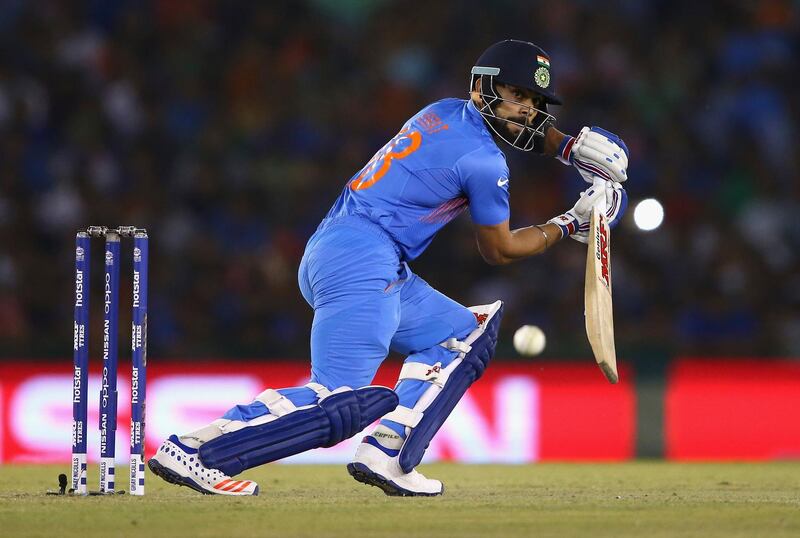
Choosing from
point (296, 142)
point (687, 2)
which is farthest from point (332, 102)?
point (687, 2)

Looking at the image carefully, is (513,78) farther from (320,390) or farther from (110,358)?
(110,358)

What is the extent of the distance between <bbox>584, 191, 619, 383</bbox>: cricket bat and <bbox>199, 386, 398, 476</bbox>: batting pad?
917 mm

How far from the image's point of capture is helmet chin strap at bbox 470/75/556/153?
16.6 feet

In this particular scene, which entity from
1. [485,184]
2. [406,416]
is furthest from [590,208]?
[406,416]

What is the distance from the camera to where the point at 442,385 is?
5090 mm

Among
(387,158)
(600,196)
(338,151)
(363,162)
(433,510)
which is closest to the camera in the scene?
(433,510)

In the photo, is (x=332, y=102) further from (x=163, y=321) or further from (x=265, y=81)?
(x=163, y=321)

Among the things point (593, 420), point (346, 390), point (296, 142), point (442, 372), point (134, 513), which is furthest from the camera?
point (296, 142)

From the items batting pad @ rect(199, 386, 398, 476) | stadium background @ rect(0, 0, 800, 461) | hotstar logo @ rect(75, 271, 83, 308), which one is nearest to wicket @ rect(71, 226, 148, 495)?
hotstar logo @ rect(75, 271, 83, 308)

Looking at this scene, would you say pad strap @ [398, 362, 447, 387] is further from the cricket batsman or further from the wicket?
the wicket

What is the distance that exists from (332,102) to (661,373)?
3.23 m

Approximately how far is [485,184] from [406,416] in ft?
2.87

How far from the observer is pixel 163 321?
347 inches

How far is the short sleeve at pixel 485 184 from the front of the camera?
4.84m
